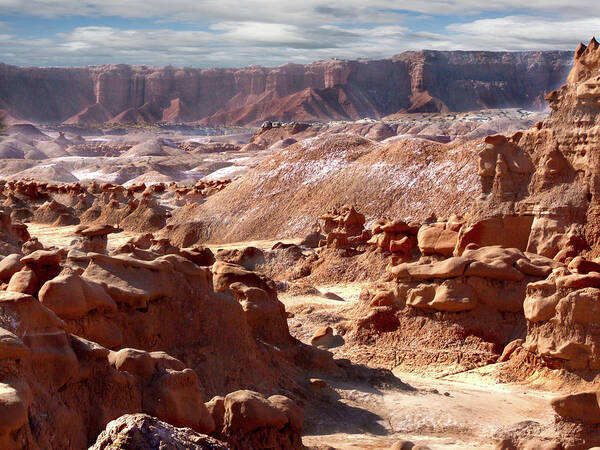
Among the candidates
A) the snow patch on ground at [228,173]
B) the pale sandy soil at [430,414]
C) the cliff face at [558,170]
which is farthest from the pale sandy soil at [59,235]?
the snow patch on ground at [228,173]

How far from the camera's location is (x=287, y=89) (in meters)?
134

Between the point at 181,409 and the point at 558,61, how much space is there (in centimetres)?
13125

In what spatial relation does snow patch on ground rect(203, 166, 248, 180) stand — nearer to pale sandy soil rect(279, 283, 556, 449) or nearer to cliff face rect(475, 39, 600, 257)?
cliff face rect(475, 39, 600, 257)

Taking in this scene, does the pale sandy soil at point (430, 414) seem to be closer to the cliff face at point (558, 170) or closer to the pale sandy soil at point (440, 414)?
the pale sandy soil at point (440, 414)

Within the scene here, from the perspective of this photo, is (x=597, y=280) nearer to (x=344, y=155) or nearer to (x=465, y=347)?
(x=465, y=347)

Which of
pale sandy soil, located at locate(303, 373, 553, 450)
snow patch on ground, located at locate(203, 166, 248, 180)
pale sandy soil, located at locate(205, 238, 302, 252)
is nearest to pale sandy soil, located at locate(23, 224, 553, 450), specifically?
pale sandy soil, located at locate(303, 373, 553, 450)

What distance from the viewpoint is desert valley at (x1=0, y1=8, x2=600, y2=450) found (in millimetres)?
6562

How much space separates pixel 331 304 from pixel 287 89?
390ft

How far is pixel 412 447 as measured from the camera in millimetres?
7258

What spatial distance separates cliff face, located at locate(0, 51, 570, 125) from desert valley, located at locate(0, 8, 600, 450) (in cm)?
9044

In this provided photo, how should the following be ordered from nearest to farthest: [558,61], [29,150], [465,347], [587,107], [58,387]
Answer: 1. [58,387]
2. [465,347]
3. [587,107]
4. [29,150]
5. [558,61]

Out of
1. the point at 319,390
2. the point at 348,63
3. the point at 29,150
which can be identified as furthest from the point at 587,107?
the point at 348,63

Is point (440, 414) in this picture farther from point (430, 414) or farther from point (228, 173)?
point (228, 173)

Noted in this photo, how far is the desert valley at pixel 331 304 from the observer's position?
6.56m
